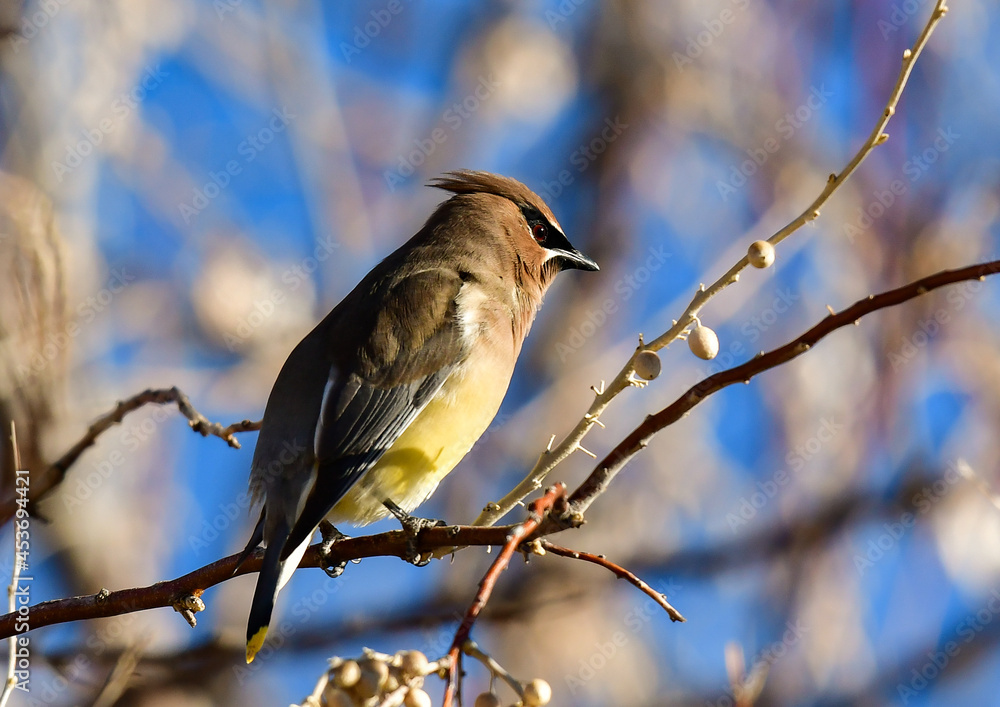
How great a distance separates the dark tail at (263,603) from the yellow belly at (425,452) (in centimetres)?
60

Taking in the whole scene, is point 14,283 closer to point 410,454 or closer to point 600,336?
point 410,454

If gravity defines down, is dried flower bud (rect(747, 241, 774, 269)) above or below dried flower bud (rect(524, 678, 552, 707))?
above

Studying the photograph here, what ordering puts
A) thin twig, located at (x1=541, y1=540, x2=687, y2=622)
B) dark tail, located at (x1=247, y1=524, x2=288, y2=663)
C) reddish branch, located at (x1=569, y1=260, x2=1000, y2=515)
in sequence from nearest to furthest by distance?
reddish branch, located at (x1=569, y1=260, x2=1000, y2=515) → thin twig, located at (x1=541, y1=540, x2=687, y2=622) → dark tail, located at (x1=247, y1=524, x2=288, y2=663)

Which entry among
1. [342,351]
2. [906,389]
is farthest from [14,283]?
[906,389]

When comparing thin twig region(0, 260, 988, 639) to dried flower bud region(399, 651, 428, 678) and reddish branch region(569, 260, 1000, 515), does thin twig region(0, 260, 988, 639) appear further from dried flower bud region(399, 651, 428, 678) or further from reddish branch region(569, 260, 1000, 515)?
dried flower bud region(399, 651, 428, 678)

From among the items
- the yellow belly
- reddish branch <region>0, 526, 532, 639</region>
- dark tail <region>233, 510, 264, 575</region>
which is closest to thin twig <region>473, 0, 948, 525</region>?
reddish branch <region>0, 526, 532, 639</region>

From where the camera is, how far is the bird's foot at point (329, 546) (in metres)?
3.35

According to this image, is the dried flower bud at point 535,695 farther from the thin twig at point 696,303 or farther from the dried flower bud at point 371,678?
the thin twig at point 696,303

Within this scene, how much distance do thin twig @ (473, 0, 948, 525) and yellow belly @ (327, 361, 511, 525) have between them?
1.02 metres

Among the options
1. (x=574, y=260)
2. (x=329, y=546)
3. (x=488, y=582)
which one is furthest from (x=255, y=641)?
(x=574, y=260)

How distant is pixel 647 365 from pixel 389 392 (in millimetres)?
1521

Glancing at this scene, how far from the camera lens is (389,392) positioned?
12.6 feet

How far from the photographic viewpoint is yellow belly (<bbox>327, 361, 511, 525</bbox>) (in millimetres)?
3791

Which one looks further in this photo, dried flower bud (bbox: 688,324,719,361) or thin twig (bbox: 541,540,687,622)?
dried flower bud (bbox: 688,324,719,361)
